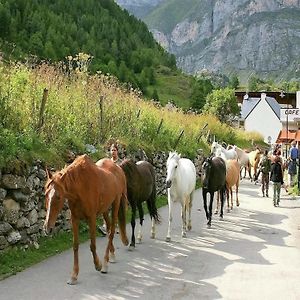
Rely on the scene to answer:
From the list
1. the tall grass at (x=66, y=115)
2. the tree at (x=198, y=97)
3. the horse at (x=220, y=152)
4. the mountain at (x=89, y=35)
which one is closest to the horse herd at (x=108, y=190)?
the tall grass at (x=66, y=115)

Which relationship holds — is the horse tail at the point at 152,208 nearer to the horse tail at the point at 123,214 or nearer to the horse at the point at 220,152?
the horse tail at the point at 123,214

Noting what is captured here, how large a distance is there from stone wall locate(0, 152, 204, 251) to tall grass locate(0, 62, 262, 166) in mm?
368

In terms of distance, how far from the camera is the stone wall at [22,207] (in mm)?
9406

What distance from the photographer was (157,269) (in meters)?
9.56

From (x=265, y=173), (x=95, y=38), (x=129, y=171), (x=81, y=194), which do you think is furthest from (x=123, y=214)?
(x=95, y=38)

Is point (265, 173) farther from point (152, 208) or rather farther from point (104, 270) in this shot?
point (104, 270)

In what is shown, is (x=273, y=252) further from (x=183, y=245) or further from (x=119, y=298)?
(x=119, y=298)

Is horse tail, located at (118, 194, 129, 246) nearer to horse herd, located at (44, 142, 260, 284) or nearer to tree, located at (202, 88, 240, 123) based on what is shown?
horse herd, located at (44, 142, 260, 284)

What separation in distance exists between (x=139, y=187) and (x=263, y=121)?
77793 mm

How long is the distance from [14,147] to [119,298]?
378 centimetres

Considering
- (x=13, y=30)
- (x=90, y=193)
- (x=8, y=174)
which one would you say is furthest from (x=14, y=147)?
(x=13, y=30)

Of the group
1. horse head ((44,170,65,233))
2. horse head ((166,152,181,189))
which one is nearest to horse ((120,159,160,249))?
horse head ((166,152,181,189))

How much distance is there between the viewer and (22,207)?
32.6ft

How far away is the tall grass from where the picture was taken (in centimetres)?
1112
